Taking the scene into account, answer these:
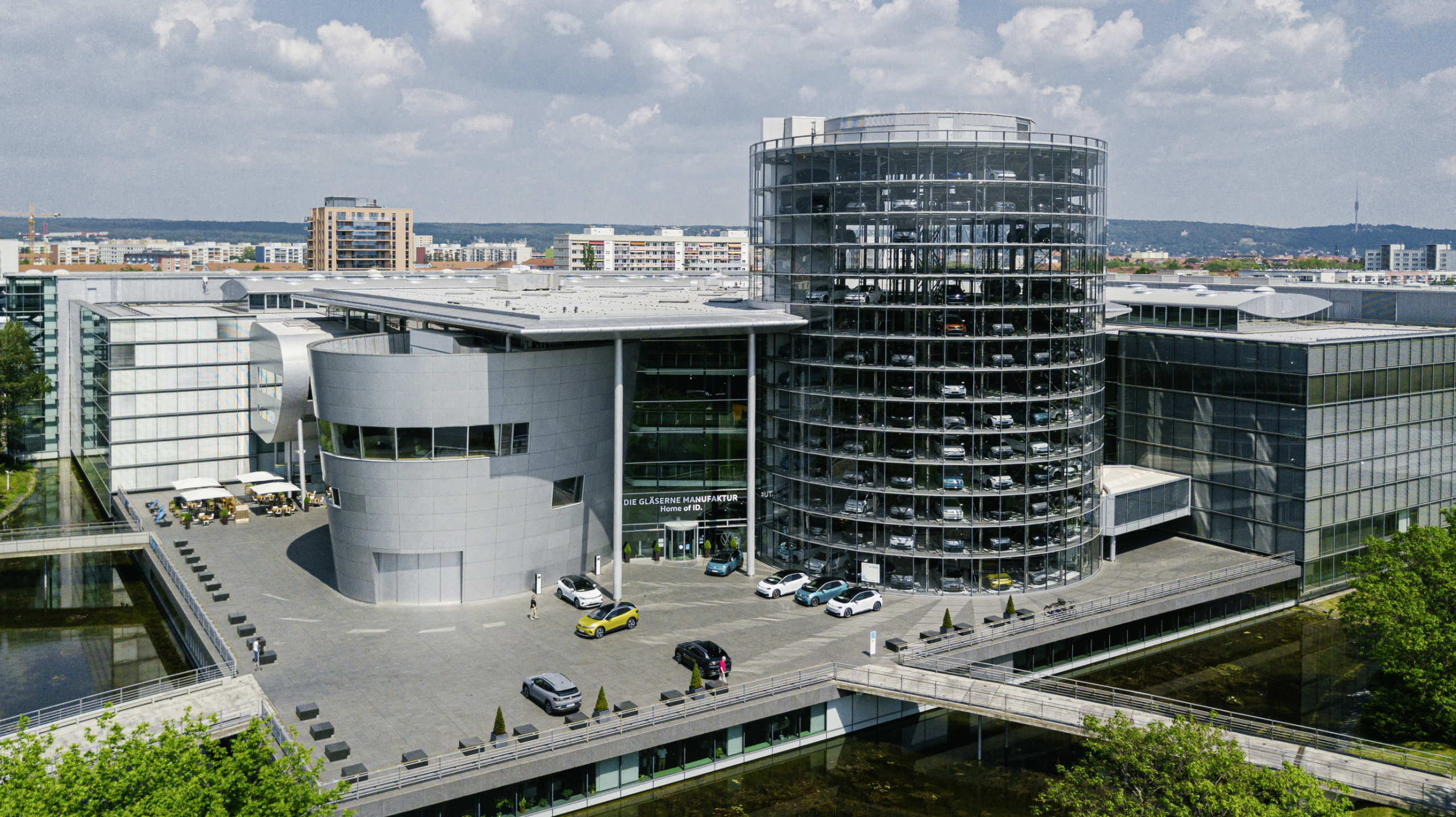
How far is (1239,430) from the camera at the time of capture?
214ft

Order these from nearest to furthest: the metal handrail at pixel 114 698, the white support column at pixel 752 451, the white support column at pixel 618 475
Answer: the metal handrail at pixel 114 698 → the white support column at pixel 618 475 → the white support column at pixel 752 451

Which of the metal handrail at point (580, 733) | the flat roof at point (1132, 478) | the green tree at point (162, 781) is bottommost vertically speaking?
the metal handrail at point (580, 733)

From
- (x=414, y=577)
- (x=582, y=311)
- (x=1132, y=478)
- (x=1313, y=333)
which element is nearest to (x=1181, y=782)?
(x=414, y=577)

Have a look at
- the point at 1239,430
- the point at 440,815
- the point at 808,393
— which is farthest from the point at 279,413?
the point at 1239,430

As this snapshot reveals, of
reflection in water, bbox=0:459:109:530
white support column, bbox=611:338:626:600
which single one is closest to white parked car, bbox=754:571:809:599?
white support column, bbox=611:338:626:600

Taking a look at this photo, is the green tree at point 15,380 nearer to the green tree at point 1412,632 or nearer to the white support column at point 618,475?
the white support column at point 618,475

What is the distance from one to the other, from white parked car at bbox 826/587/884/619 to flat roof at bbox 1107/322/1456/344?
2861 cm

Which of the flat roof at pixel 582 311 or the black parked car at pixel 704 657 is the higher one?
the flat roof at pixel 582 311

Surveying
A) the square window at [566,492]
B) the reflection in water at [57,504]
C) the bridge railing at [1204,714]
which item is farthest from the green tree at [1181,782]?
the reflection in water at [57,504]

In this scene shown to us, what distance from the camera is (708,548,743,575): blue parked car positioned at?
60.6m

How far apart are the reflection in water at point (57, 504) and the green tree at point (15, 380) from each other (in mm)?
4516

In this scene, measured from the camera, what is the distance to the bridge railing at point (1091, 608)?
4925 cm

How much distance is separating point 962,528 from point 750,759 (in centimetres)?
1972

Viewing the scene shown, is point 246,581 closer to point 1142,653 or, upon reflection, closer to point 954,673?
point 954,673
